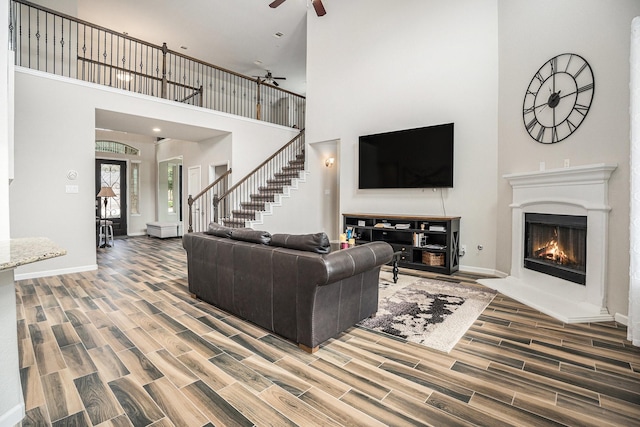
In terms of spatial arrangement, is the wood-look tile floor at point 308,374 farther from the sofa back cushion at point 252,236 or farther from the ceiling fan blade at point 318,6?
the ceiling fan blade at point 318,6

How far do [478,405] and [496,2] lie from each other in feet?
17.6

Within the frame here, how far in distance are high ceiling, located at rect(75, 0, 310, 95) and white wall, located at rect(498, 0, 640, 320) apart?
15.5 ft

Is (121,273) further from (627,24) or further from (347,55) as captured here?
(627,24)

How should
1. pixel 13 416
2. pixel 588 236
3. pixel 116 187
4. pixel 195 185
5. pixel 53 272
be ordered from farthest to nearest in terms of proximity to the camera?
pixel 116 187 → pixel 195 185 → pixel 53 272 → pixel 588 236 → pixel 13 416

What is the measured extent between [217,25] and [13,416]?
810cm

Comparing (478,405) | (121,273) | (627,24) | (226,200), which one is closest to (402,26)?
(627,24)

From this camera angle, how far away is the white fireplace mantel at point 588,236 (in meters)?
3.08

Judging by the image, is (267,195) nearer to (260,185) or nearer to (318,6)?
(260,185)

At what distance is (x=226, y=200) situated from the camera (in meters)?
7.38

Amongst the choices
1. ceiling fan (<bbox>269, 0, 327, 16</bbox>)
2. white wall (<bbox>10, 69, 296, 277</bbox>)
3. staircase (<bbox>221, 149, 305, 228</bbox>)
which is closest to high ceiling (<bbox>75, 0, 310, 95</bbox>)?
ceiling fan (<bbox>269, 0, 327, 16</bbox>)

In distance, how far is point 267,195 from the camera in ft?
24.2


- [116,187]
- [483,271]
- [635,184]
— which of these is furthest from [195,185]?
[635,184]

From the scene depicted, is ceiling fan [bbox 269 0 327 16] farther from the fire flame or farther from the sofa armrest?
the fire flame

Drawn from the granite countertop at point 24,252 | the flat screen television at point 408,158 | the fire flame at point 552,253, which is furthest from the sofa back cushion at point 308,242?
the flat screen television at point 408,158
